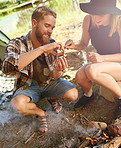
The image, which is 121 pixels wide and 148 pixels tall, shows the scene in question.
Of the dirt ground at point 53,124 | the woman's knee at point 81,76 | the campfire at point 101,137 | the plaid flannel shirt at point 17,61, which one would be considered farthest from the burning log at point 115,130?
the plaid flannel shirt at point 17,61

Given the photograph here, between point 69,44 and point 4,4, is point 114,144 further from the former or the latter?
point 4,4

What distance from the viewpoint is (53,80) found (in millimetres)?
2264

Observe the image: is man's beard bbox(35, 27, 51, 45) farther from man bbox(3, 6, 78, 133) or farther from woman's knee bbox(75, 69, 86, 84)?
woman's knee bbox(75, 69, 86, 84)

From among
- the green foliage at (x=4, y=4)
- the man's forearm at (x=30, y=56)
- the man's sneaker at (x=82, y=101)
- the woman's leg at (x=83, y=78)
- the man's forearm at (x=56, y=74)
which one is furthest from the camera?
the green foliage at (x=4, y=4)

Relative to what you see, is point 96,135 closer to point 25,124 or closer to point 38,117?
point 38,117

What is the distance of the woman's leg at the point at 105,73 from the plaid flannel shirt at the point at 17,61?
60 centimetres

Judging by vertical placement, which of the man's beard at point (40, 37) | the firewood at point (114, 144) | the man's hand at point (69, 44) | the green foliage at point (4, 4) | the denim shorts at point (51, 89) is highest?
the green foliage at point (4, 4)

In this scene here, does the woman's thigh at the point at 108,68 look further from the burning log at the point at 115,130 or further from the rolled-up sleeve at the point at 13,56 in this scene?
the rolled-up sleeve at the point at 13,56

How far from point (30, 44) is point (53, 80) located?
67 cm

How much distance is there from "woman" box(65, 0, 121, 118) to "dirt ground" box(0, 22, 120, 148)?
393 millimetres

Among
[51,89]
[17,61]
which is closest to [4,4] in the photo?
[51,89]

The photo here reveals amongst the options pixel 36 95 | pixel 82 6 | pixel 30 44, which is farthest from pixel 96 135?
pixel 82 6

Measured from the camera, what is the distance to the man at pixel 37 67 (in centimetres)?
172

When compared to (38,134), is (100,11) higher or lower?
higher
